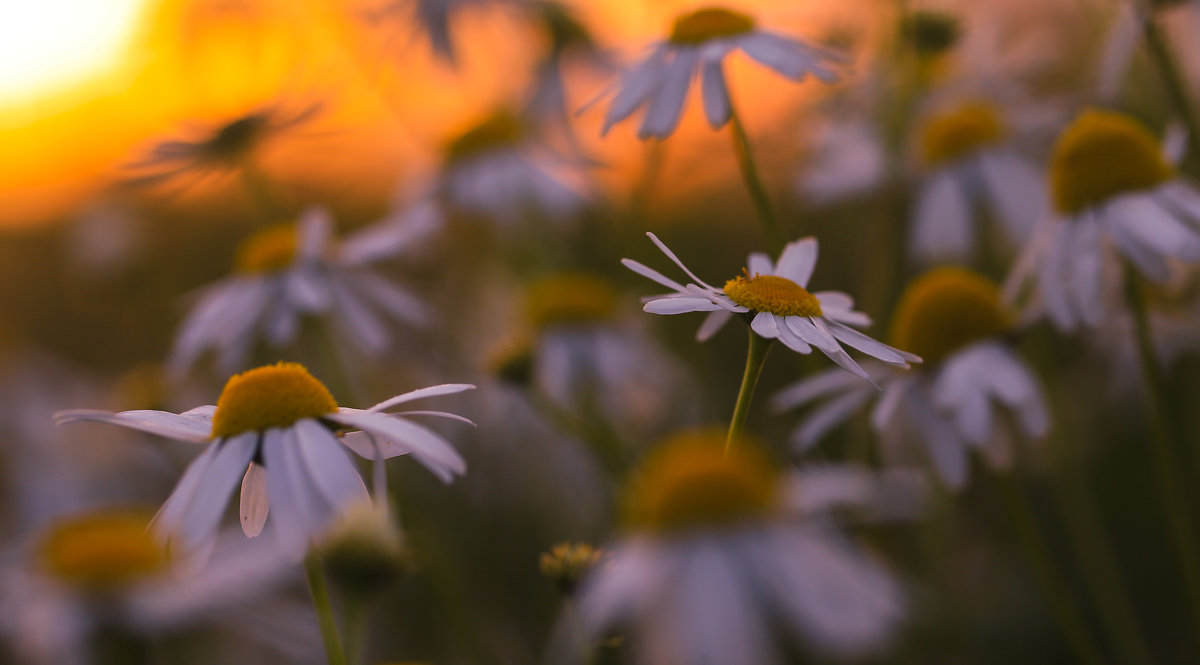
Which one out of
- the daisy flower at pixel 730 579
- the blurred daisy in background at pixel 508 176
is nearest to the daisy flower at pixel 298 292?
the blurred daisy in background at pixel 508 176

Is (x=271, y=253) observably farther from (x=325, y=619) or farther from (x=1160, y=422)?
(x=1160, y=422)

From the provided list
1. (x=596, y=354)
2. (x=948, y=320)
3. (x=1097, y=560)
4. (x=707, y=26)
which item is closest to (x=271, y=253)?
(x=596, y=354)

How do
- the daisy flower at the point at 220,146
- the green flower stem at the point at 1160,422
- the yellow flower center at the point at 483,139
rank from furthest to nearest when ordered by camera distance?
the yellow flower center at the point at 483,139
the daisy flower at the point at 220,146
the green flower stem at the point at 1160,422

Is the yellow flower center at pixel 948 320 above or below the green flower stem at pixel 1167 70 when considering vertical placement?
Result: below

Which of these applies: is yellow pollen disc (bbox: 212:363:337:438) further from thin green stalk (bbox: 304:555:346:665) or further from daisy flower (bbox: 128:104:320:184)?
daisy flower (bbox: 128:104:320:184)

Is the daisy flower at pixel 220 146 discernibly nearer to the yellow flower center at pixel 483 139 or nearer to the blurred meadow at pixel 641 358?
the blurred meadow at pixel 641 358
